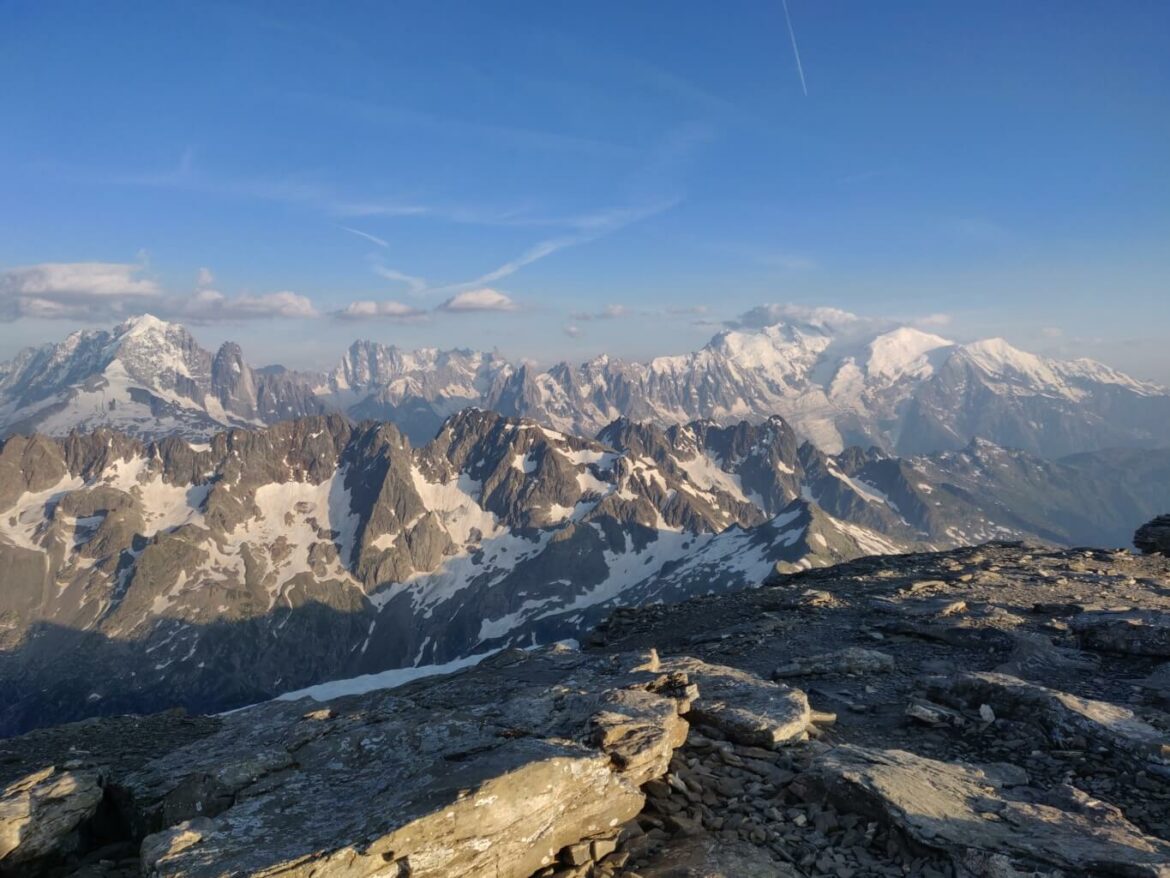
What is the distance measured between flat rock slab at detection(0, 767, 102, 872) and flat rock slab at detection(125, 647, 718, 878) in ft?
2.79

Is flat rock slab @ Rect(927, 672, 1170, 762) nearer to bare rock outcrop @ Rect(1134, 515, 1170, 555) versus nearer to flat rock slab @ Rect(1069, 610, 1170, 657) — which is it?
flat rock slab @ Rect(1069, 610, 1170, 657)

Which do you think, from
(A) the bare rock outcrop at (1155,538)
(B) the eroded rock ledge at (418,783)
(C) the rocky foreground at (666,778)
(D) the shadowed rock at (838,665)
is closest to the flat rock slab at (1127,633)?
(C) the rocky foreground at (666,778)

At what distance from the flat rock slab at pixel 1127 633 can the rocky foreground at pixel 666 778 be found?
3.3 inches

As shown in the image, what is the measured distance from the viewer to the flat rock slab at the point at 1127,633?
21312 mm

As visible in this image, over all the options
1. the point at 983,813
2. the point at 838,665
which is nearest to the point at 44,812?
the point at 983,813

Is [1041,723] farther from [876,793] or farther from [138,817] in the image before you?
[138,817]

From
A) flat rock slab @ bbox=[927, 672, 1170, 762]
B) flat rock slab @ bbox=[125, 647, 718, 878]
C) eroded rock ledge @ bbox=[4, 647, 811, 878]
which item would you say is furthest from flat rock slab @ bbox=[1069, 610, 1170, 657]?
flat rock slab @ bbox=[125, 647, 718, 878]

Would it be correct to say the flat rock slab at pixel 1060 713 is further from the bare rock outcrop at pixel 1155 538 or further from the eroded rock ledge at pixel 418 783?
the bare rock outcrop at pixel 1155 538

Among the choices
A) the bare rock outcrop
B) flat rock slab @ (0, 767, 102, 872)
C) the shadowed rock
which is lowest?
flat rock slab @ (0, 767, 102, 872)

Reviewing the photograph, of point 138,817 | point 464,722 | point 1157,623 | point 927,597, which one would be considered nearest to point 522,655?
point 464,722

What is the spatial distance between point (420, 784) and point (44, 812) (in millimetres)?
8697

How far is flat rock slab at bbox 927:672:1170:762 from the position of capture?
14.1m

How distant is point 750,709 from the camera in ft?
49.0

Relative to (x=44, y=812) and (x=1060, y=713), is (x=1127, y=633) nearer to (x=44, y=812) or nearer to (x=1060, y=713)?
(x=1060, y=713)
